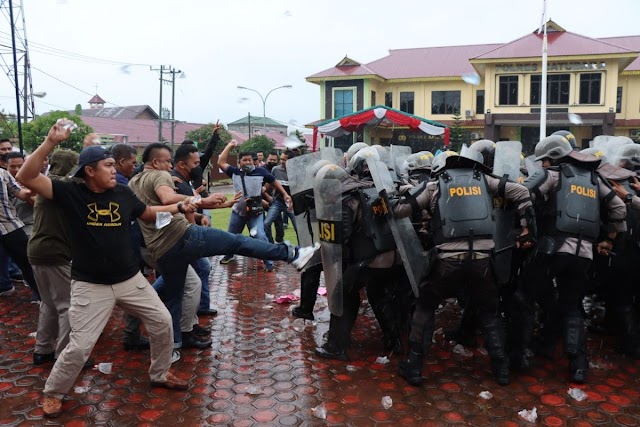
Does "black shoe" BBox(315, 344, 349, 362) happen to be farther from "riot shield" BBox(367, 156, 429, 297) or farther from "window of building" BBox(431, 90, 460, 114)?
"window of building" BBox(431, 90, 460, 114)

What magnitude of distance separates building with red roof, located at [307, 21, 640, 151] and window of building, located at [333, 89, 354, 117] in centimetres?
6

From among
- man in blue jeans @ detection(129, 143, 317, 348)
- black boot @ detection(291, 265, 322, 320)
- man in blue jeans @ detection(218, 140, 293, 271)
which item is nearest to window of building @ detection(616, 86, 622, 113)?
man in blue jeans @ detection(218, 140, 293, 271)

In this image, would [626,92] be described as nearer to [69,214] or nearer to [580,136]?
[580,136]

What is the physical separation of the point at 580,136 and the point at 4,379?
3192 cm

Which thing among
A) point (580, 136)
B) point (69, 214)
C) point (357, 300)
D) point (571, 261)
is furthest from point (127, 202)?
point (580, 136)

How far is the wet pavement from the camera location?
3795mm

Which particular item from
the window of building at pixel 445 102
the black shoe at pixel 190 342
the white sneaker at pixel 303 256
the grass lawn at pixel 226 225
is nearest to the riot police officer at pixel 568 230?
the white sneaker at pixel 303 256

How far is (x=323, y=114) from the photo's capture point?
35.4 meters

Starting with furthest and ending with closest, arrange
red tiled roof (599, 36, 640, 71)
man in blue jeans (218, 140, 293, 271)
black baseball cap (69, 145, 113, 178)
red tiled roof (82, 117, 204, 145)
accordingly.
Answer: red tiled roof (82, 117, 204, 145), red tiled roof (599, 36, 640, 71), man in blue jeans (218, 140, 293, 271), black baseball cap (69, 145, 113, 178)

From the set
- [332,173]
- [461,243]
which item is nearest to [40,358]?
[332,173]

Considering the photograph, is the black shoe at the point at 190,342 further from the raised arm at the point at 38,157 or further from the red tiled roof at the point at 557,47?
the red tiled roof at the point at 557,47

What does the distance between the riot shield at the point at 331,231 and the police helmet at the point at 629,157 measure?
2896 millimetres

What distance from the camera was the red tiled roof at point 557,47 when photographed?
2870 cm

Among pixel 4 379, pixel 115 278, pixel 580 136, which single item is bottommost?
pixel 4 379
